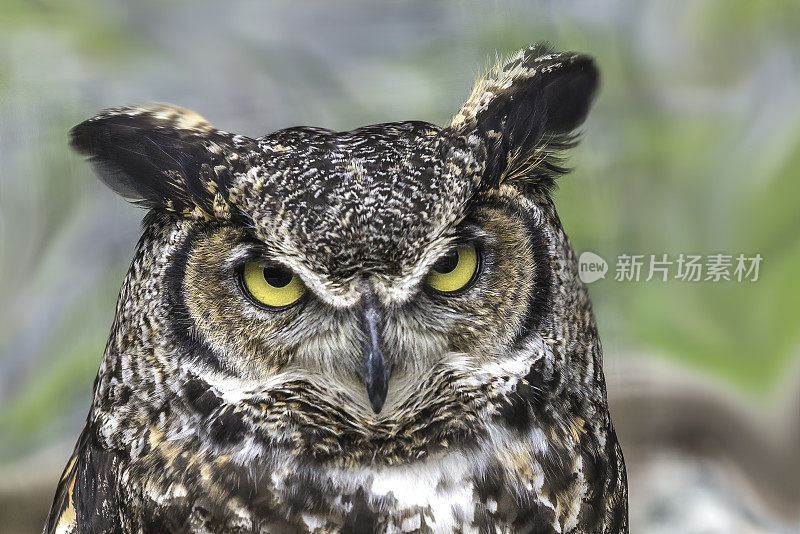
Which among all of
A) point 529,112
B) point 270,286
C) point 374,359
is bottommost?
point 374,359

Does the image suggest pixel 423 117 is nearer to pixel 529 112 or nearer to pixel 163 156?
pixel 529 112

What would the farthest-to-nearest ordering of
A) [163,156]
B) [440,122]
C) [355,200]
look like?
[440,122], [163,156], [355,200]

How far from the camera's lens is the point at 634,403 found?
146 cm

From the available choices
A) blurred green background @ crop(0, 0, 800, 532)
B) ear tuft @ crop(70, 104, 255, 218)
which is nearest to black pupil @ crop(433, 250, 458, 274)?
ear tuft @ crop(70, 104, 255, 218)

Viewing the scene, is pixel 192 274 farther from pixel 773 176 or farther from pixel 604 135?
pixel 773 176

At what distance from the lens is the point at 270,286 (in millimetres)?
796

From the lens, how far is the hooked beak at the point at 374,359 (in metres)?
0.77

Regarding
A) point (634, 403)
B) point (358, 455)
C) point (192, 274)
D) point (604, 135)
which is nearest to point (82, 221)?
point (192, 274)

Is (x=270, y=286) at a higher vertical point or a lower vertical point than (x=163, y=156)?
lower

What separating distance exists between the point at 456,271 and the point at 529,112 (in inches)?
9.5

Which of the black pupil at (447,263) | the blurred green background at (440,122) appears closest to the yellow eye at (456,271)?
the black pupil at (447,263)

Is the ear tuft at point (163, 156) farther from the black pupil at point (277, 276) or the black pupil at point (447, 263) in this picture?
the black pupil at point (447, 263)

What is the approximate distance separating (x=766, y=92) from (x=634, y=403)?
0.71m

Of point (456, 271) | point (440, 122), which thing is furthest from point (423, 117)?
point (456, 271)
